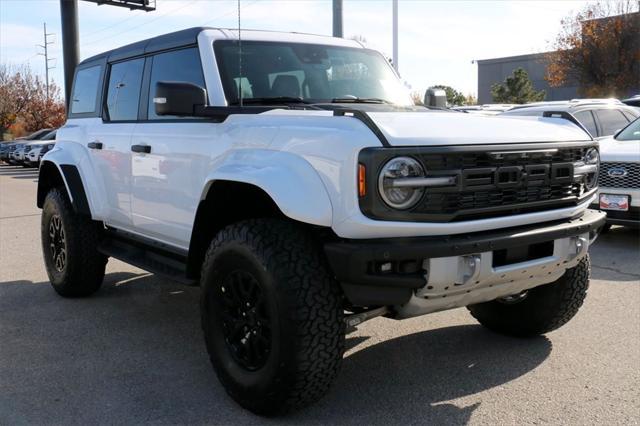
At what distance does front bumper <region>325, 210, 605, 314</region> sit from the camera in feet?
9.49

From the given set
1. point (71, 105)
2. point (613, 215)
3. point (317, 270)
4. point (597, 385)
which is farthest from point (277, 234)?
point (613, 215)

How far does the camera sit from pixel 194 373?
13.0 ft

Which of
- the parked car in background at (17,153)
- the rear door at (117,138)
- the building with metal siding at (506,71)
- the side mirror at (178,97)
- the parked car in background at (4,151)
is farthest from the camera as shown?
the building with metal siding at (506,71)

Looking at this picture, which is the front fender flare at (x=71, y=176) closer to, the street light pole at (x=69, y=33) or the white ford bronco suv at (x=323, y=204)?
the white ford bronco suv at (x=323, y=204)

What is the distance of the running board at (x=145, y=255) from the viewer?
418cm

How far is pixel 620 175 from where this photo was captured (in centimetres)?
759

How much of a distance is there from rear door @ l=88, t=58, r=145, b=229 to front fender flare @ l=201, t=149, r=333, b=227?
5.48 feet

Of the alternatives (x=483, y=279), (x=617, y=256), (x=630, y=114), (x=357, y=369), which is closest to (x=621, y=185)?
(x=617, y=256)

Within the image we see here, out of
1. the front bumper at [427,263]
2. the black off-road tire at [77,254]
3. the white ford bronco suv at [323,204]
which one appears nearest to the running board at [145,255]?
the white ford bronco suv at [323,204]

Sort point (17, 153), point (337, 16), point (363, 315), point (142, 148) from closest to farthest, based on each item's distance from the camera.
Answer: point (363, 315) < point (142, 148) < point (337, 16) < point (17, 153)

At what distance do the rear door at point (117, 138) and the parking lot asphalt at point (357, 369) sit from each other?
907mm

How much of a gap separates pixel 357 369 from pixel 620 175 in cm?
507

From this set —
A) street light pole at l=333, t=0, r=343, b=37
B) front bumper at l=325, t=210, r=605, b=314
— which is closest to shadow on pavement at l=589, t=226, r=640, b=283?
front bumper at l=325, t=210, r=605, b=314

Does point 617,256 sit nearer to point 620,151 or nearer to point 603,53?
point 620,151
